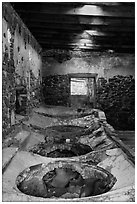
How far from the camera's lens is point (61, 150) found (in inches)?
139

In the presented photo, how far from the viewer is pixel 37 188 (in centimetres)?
236

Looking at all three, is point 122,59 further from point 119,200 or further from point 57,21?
point 119,200

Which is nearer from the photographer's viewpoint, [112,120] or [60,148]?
[60,148]

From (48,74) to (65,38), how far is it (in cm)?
207

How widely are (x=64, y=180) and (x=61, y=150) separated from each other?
0.96 metres

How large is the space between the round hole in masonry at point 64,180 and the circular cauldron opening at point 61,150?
0.57 meters

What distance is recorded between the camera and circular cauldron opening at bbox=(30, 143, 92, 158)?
3.40m

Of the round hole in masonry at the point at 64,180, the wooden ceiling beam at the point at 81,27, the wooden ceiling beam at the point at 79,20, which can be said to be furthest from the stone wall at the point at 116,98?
the round hole in masonry at the point at 64,180

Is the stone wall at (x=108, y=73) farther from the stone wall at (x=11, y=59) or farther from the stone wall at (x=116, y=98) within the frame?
the stone wall at (x=11, y=59)

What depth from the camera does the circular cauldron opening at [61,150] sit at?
340cm

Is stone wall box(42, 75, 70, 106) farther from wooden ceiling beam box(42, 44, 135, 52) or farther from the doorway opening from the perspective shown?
wooden ceiling beam box(42, 44, 135, 52)

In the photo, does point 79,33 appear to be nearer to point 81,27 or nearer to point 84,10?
point 81,27

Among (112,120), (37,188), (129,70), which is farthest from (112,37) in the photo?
(37,188)

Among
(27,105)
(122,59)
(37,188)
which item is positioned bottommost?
(37,188)
